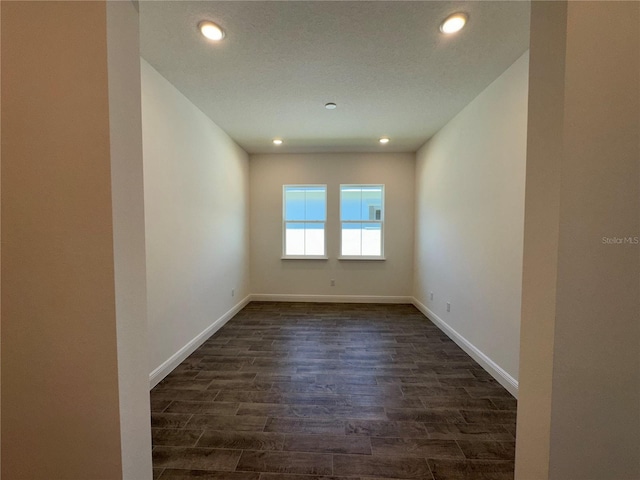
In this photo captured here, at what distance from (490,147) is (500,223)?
763 mm

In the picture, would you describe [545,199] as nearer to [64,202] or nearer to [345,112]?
[64,202]

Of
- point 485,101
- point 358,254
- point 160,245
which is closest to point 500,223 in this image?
point 485,101

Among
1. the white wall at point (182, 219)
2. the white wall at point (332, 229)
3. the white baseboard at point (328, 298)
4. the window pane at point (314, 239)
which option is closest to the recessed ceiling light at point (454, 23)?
the white wall at point (182, 219)

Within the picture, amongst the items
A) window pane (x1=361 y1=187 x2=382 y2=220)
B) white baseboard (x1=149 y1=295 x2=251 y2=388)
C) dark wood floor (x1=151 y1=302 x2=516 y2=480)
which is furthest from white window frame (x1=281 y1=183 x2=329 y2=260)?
dark wood floor (x1=151 y1=302 x2=516 y2=480)

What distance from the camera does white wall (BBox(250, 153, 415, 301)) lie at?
470cm

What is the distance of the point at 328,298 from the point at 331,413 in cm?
301

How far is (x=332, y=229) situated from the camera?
4844 millimetres

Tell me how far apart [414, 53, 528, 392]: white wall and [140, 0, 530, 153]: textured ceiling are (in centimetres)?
30

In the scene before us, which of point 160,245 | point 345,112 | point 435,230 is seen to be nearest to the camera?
point 160,245

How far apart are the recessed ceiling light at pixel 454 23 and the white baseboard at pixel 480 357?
270 cm

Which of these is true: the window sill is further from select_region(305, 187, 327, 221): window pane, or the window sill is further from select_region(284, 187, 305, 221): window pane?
select_region(284, 187, 305, 221): window pane

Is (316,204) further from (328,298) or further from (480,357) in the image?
(480,357)

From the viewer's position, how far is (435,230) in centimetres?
376

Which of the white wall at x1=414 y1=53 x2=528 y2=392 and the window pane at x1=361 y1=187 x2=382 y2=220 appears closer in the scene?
the white wall at x1=414 y1=53 x2=528 y2=392
